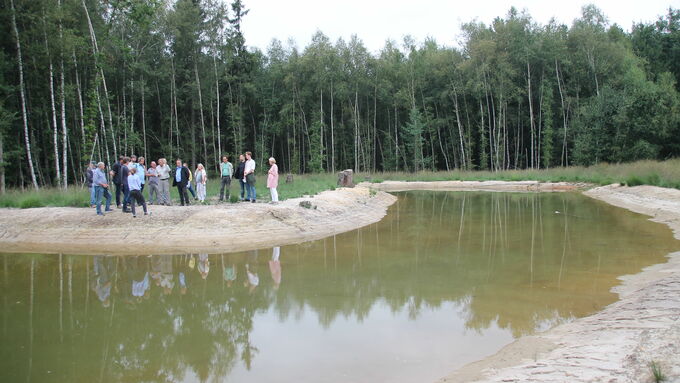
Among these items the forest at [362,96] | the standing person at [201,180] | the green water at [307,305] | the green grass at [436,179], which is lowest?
the green water at [307,305]

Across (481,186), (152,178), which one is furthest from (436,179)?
(152,178)

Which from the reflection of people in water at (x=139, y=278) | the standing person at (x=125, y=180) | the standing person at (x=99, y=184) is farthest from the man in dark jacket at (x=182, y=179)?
the reflection of people in water at (x=139, y=278)

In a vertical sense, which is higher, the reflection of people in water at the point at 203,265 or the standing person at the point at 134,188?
the standing person at the point at 134,188

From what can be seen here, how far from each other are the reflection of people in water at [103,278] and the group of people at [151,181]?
2.66 metres

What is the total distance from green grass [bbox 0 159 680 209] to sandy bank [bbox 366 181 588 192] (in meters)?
0.93

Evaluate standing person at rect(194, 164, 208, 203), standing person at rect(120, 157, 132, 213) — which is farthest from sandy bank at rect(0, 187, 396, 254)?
standing person at rect(194, 164, 208, 203)

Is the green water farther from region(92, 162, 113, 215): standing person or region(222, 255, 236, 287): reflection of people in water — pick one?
region(92, 162, 113, 215): standing person

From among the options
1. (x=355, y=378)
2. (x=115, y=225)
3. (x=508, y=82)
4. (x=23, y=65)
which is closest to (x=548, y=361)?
(x=355, y=378)

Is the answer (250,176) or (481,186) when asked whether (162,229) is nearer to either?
(250,176)

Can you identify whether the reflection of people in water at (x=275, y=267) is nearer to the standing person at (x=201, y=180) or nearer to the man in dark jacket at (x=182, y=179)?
the man in dark jacket at (x=182, y=179)

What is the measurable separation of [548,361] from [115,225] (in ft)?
41.6

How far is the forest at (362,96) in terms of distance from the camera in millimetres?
30719

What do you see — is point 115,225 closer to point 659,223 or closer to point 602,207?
point 659,223

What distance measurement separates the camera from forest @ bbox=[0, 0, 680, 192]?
101ft
